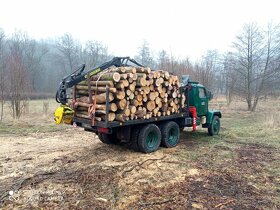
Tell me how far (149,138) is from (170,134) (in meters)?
1.07

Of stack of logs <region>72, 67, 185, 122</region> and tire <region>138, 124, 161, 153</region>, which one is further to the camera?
tire <region>138, 124, 161, 153</region>

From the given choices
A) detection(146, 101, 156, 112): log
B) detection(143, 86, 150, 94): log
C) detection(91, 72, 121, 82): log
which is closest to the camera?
detection(91, 72, 121, 82): log

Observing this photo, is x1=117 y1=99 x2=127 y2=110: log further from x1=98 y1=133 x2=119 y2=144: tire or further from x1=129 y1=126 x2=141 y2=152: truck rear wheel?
x1=98 y1=133 x2=119 y2=144: tire

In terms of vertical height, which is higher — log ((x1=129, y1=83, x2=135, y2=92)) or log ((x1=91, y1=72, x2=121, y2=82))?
log ((x1=91, y1=72, x2=121, y2=82))

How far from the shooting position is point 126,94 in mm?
6949

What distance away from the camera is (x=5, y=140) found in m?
9.77

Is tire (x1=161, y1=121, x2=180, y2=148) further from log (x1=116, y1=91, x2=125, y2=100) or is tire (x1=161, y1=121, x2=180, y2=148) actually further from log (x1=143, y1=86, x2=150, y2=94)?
log (x1=116, y1=91, x2=125, y2=100)

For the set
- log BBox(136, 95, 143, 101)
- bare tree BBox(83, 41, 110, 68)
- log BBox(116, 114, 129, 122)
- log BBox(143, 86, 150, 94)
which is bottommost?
log BBox(116, 114, 129, 122)

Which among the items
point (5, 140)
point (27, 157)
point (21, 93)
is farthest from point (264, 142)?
point (21, 93)

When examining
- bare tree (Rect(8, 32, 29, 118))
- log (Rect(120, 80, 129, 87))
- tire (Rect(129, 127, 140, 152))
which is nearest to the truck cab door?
tire (Rect(129, 127, 140, 152))

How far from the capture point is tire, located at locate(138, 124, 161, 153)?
7527 millimetres

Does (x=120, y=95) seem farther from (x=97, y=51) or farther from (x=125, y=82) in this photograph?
(x=97, y=51)

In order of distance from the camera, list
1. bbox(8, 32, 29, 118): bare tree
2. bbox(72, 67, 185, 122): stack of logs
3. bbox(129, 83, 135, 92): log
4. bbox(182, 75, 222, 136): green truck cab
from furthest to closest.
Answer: bbox(8, 32, 29, 118): bare tree
bbox(182, 75, 222, 136): green truck cab
bbox(129, 83, 135, 92): log
bbox(72, 67, 185, 122): stack of logs

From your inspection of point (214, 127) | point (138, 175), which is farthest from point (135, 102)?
point (214, 127)
